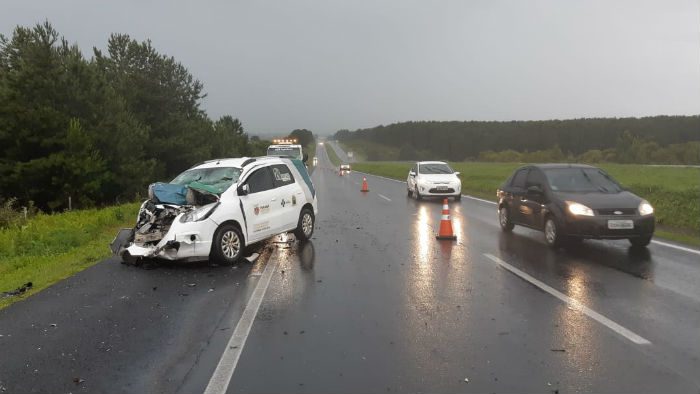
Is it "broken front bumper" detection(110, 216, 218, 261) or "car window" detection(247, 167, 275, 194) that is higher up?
"car window" detection(247, 167, 275, 194)

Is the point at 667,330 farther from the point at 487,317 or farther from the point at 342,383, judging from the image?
the point at 342,383

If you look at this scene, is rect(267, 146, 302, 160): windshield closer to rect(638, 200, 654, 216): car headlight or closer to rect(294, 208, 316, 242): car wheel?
rect(294, 208, 316, 242): car wheel

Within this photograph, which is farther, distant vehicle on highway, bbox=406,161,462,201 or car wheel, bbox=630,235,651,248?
distant vehicle on highway, bbox=406,161,462,201

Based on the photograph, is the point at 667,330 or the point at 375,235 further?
the point at 375,235

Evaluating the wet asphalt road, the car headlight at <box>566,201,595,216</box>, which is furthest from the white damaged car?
the car headlight at <box>566,201,595,216</box>

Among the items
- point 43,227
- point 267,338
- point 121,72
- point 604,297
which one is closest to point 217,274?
point 267,338

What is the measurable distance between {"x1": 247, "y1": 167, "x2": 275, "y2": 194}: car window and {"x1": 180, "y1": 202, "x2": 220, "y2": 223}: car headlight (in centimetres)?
113

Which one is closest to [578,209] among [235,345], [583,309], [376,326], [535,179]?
[535,179]

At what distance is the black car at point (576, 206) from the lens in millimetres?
9352

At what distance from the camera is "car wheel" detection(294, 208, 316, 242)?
11.2m

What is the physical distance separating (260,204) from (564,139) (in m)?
111

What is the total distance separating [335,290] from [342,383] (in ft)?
9.83

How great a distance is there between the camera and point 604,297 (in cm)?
650

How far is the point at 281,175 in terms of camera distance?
10.9m
